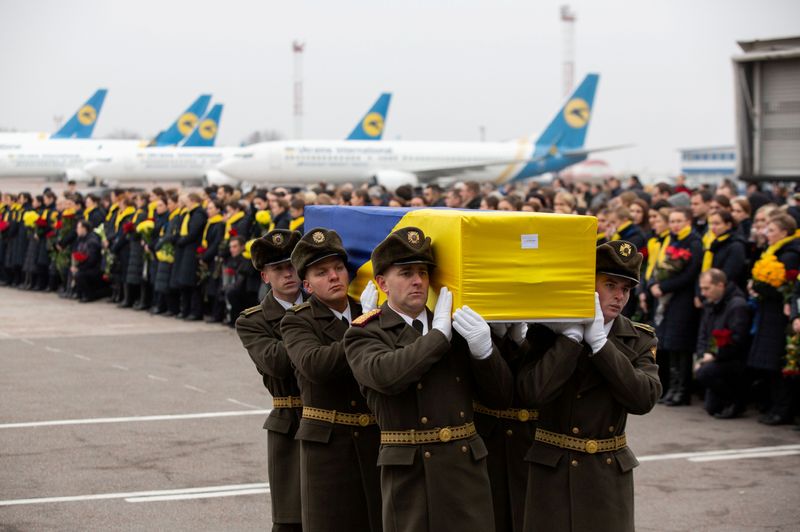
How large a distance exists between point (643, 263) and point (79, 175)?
168 feet

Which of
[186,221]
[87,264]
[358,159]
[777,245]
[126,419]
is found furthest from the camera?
[358,159]

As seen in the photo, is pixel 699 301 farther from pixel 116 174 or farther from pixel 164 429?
pixel 116 174

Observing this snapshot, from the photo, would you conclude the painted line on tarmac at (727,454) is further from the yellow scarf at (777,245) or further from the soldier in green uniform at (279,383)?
the soldier in green uniform at (279,383)

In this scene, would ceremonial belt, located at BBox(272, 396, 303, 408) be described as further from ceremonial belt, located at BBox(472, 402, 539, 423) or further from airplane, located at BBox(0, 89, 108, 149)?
airplane, located at BBox(0, 89, 108, 149)

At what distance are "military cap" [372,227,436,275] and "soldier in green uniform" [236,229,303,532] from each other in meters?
1.30

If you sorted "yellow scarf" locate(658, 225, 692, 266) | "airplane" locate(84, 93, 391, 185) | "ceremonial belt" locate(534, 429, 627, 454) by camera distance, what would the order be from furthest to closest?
"airplane" locate(84, 93, 391, 185) → "yellow scarf" locate(658, 225, 692, 266) → "ceremonial belt" locate(534, 429, 627, 454)

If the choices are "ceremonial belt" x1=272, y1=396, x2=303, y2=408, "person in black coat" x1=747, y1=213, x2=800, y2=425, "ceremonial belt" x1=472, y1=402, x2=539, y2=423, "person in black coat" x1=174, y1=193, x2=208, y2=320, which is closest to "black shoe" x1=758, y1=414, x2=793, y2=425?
"person in black coat" x1=747, y1=213, x2=800, y2=425

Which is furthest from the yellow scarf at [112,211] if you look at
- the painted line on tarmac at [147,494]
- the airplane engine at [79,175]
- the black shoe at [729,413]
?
the airplane engine at [79,175]

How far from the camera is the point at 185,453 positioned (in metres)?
9.44

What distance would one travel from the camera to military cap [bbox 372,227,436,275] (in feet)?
15.6

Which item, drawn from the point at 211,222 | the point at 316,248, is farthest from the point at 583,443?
the point at 211,222

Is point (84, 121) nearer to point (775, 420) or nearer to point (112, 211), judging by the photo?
point (112, 211)

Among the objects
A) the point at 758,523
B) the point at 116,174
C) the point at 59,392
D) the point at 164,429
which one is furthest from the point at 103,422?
the point at 116,174

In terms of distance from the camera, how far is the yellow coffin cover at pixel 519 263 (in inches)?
183
